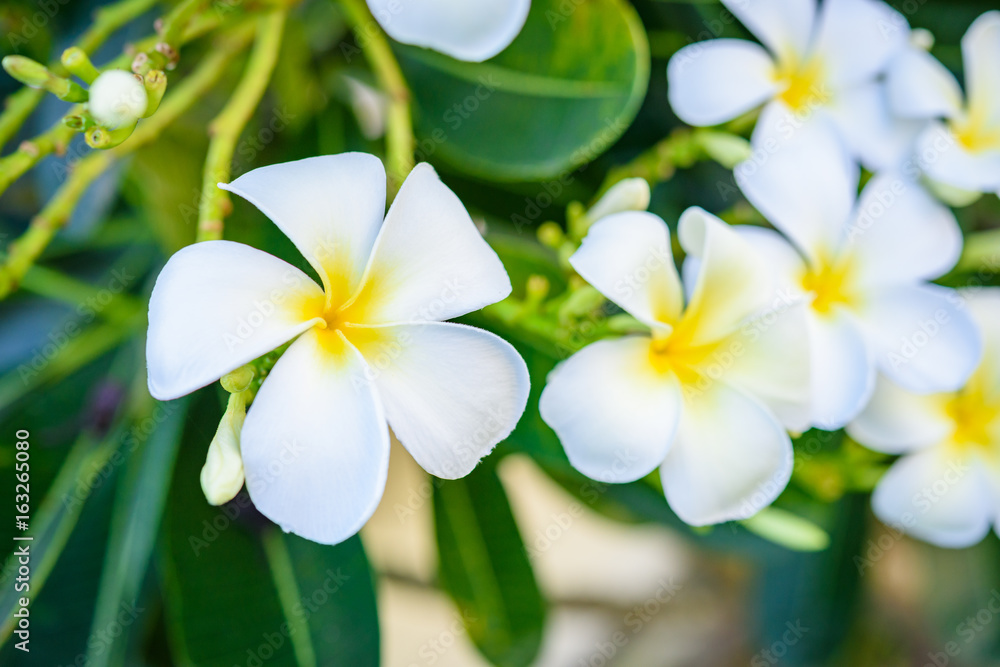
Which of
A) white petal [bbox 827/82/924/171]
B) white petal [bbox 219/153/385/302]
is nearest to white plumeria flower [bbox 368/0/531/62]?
white petal [bbox 219/153/385/302]

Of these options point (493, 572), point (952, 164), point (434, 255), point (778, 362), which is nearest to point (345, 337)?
point (434, 255)

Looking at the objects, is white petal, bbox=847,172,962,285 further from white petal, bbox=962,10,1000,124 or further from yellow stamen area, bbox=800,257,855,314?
white petal, bbox=962,10,1000,124

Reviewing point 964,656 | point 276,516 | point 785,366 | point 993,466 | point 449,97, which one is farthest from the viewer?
point 964,656

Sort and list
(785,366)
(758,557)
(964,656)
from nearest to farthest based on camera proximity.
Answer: (785,366) → (758,557) → (964,656)

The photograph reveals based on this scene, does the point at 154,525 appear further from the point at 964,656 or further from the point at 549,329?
the point at 964,656

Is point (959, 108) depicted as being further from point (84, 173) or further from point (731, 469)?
point (84, 173)

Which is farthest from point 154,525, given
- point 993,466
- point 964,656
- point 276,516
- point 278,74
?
point 964,656
